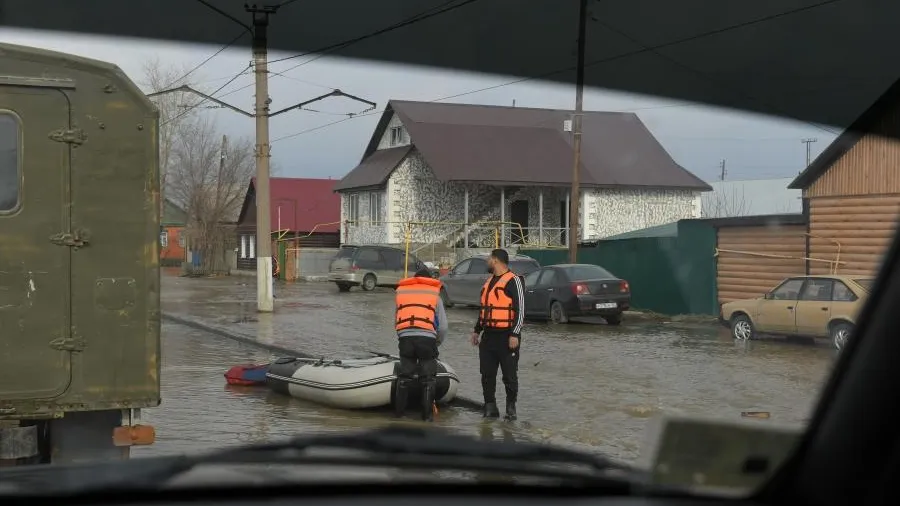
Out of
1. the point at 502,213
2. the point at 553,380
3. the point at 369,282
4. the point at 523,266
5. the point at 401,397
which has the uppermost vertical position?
the point at 502,213

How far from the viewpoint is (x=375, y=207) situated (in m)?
44.6

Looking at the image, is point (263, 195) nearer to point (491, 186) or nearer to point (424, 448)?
point (491, 186)

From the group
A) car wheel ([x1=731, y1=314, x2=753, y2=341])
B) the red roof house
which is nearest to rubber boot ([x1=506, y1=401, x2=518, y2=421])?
car wheel ([x1=731, y1=314, x2=753, y2=341])

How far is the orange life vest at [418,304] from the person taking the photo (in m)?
9.97

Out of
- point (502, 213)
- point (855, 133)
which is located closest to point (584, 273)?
point (502, 213)

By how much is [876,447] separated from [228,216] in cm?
5489

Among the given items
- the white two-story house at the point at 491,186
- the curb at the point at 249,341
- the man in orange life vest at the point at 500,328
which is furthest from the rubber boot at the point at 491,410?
the white two-story house at the point at 491,186

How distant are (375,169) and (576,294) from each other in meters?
23.5

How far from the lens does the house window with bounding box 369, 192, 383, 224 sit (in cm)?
4405

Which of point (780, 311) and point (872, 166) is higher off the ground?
point (872, 166)

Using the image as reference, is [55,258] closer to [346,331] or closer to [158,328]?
[158,328]

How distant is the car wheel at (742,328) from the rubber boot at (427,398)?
4743 mm

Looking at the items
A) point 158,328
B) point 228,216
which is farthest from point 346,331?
point 228,216

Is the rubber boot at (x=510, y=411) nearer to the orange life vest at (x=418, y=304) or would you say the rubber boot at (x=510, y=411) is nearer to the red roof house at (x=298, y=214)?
the orange life vest at (x=418, y=304)
